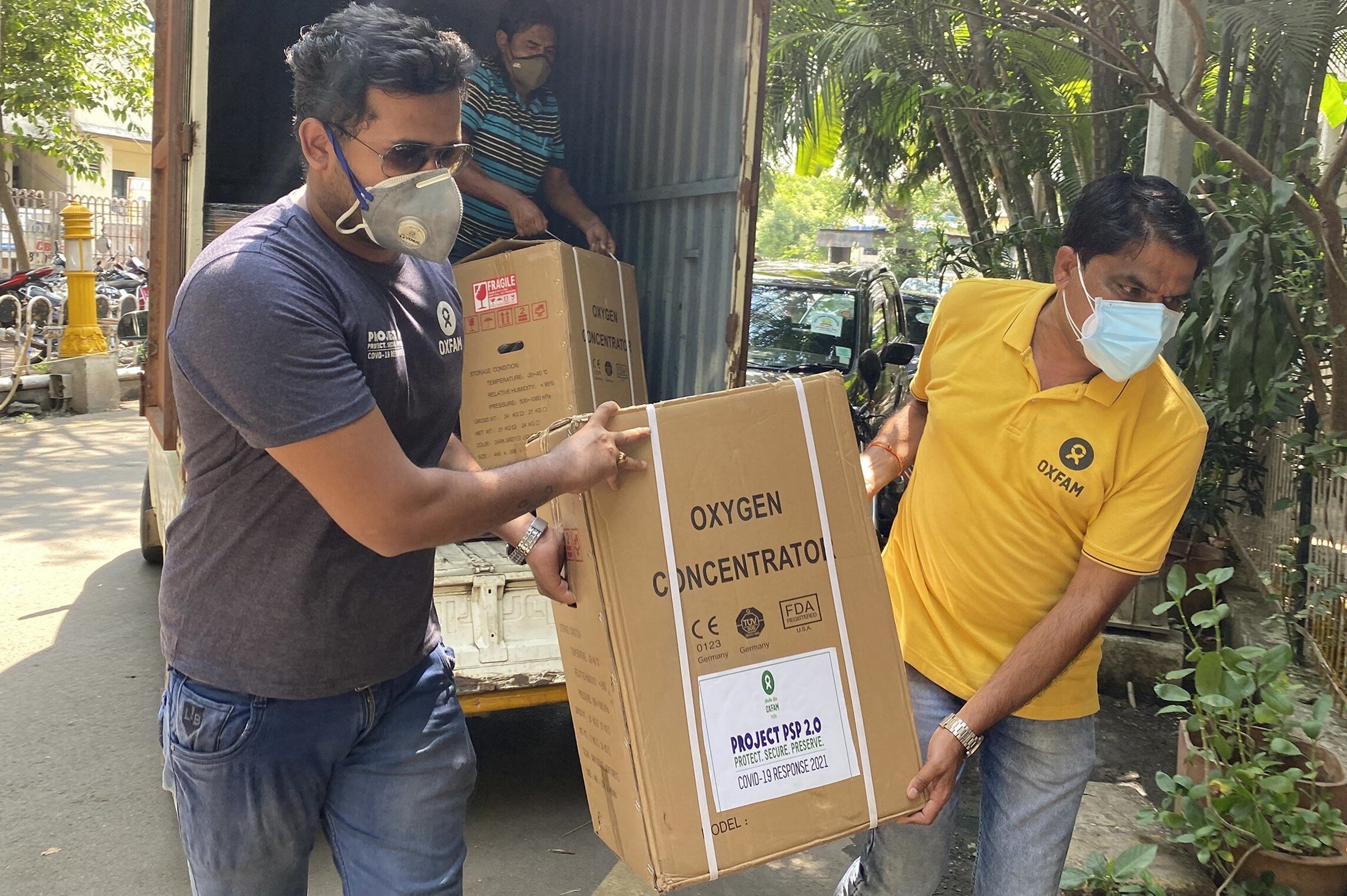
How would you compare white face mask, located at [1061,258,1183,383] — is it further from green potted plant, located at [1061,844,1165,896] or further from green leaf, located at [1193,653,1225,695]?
green potted plant, located at [1061,844,1165,896]

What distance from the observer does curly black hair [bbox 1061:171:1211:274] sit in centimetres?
197

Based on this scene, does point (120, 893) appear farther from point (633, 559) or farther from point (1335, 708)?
point (1335, 708)

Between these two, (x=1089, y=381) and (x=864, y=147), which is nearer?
(x=1089, y=381)

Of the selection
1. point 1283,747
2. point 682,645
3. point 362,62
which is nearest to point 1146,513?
point 682,645

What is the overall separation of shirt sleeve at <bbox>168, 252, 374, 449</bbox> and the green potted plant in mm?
2125

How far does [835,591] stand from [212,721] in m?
0.93

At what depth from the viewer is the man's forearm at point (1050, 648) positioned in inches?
75.9

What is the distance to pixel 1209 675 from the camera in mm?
2789

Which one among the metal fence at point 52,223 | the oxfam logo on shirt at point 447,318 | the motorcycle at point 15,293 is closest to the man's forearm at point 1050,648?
the oxfam logo on shirt at point 447,318

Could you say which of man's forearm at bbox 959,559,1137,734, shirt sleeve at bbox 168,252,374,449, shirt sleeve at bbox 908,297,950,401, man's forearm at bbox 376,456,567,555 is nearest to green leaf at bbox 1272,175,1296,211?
shirt sleeve at bbox 908,297,950,401

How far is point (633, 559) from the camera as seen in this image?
1.64m

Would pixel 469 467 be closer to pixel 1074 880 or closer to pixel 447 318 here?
pixel 447 318

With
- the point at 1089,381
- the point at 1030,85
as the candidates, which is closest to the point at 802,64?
the point at 1030,85

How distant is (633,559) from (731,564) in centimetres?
15
